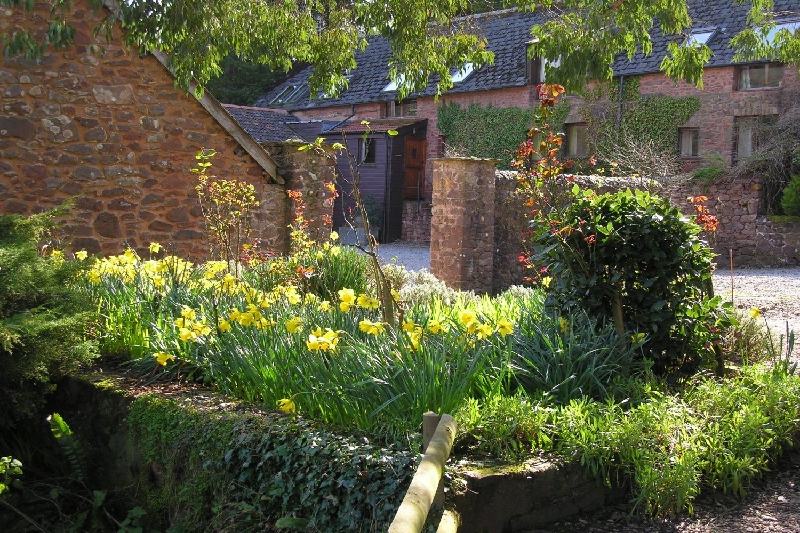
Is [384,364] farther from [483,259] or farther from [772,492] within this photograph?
[483,259]

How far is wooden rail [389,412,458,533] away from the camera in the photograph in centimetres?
236

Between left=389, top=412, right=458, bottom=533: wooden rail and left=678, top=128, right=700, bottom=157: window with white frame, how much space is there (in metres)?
22.5

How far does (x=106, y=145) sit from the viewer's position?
10.2 meters

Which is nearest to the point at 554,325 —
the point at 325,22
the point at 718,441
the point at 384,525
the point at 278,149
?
the point at 718,441

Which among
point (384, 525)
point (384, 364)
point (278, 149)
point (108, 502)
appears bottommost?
point (108, 502)

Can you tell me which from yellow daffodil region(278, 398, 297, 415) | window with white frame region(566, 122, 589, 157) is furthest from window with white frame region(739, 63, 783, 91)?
yellow daffodil region(278, 398, 297, 415)

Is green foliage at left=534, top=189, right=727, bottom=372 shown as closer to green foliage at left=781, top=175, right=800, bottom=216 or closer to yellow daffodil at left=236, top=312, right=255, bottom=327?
yellow daffodil at left=236, top=312, right=255, bottom=327

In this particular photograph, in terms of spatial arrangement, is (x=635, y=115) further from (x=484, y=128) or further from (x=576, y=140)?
(x=484, y=128)

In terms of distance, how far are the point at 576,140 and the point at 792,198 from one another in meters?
8.16

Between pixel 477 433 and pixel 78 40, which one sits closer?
pixel 477 433

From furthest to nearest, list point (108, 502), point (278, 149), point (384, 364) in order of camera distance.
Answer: point (278, 149) → point (108, 502) → point (384, 364)

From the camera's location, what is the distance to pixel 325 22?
33.0 feet

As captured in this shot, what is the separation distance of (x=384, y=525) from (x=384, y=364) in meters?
1.10

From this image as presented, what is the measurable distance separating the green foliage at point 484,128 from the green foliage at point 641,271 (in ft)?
68.0
